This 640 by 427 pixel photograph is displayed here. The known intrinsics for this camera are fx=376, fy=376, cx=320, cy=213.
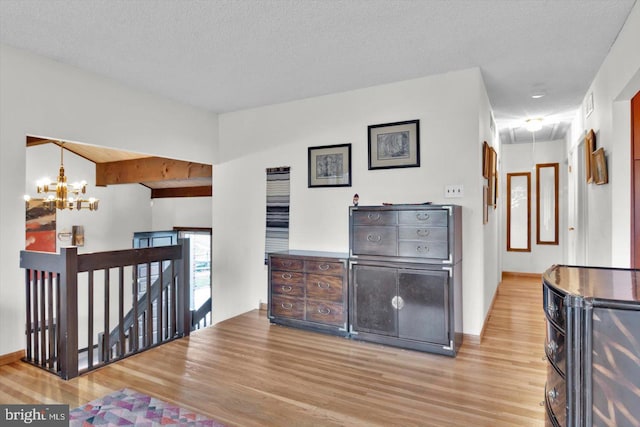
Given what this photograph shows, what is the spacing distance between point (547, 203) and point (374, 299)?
521cm

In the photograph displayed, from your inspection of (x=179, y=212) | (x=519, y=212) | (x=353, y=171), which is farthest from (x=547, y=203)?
(x=179, y=212)

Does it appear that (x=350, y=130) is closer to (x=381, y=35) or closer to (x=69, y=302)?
(x=381, y=35)

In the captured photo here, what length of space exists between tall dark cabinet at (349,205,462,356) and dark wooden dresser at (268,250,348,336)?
138mm

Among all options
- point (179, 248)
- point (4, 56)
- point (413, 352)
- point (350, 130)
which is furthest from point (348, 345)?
point (4, 56)

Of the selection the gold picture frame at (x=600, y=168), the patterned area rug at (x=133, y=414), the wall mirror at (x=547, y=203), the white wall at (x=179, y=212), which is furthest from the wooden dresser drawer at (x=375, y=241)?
the wall mirror at (x=547, y=203)

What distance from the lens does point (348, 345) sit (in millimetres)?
3512

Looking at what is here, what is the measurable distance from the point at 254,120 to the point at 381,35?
8.00 feet

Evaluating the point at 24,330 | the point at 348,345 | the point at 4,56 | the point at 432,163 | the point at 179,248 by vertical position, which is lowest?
the point at 348,345

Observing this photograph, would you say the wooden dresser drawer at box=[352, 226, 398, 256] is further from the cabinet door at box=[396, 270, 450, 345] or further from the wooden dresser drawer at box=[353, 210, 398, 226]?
the cabinet door at box=[396, 270, 450, 345]

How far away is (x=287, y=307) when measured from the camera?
4.03 m

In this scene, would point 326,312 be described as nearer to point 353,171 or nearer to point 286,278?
point 286,278

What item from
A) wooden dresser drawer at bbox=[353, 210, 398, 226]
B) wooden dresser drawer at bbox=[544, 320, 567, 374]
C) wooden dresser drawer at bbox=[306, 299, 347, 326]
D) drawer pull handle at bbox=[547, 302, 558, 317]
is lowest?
wooden dresser drawer at bbox=[306, 299, 347, 326]

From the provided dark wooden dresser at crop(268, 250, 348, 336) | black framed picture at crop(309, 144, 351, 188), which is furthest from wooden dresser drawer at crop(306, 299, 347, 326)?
black framed picture at crop(309, 144, 351, 188)

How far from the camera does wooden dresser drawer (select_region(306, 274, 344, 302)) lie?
373 centimetres
